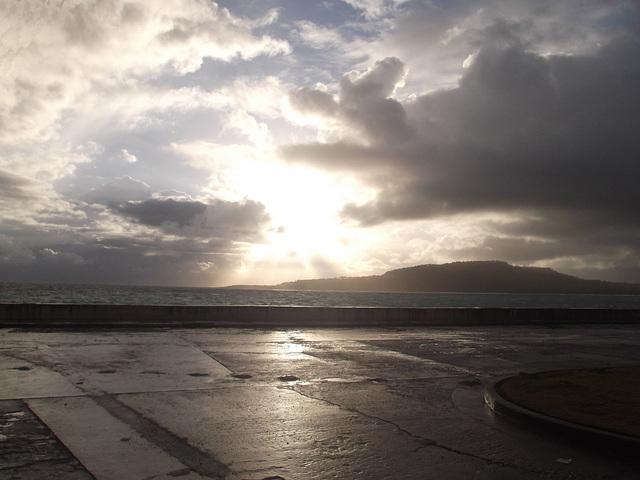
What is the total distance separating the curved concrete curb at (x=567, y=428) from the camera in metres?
5.62

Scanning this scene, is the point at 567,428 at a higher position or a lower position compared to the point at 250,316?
lower

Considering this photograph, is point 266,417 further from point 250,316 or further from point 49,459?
point 250,316

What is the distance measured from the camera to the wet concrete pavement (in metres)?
4.91

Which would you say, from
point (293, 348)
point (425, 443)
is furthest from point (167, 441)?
point (293, 348)

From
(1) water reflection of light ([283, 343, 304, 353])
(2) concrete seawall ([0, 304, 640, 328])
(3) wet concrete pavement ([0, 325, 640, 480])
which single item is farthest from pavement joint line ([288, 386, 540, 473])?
(2) concrete seawall ([0, 304, 640, 328])

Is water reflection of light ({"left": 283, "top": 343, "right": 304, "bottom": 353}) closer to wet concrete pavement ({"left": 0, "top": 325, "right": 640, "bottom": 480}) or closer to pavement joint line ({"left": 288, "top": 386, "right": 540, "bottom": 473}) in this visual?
wet concrete pavement ({"left": 0, "top": 325, "right": 640, "bottom": 480})

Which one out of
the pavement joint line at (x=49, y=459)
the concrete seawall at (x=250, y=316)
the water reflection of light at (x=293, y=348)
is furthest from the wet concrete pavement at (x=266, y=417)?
the concrete seawall at (x=250, y=316)

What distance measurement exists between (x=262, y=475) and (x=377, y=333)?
15.0m

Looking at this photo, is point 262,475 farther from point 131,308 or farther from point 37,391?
point 131,308

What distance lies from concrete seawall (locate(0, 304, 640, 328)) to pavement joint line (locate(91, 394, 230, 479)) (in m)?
12.2

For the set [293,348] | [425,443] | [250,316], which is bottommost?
[425,443]

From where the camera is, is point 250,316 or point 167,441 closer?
point 167,441

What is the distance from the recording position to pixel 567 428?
6156 millimetres

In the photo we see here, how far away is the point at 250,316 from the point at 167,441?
638 inches
